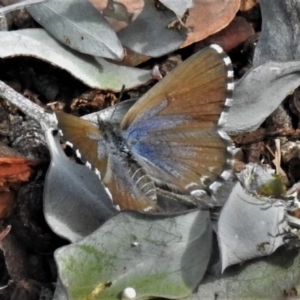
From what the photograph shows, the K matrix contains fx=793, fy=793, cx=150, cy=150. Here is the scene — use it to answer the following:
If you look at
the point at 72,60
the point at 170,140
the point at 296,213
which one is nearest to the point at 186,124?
the point at 170,140

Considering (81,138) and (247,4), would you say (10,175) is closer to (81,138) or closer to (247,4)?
(81,138)

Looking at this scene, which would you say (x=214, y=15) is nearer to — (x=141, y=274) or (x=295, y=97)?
(x=295, y=97)

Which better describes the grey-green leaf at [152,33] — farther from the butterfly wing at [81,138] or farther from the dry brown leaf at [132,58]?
the butterfly wing at [81,138]

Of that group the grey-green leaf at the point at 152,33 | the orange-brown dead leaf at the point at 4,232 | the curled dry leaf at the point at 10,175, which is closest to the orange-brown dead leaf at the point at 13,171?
Answer: the curled dry leaf at the point at 10,175

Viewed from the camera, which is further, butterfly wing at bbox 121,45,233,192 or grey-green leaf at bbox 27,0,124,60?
grey-green leaf at bbox 27,0,124,60

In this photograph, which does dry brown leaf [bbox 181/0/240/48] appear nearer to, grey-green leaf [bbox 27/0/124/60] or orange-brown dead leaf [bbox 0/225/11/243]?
grey-green leaf [bbox 27/0/124/60]

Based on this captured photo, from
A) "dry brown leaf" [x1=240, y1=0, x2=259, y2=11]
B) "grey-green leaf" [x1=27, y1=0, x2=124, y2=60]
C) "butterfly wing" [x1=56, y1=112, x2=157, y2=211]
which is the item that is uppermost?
"grey-green leaf" [x1=27, y1=0, x2=124, y2=60]

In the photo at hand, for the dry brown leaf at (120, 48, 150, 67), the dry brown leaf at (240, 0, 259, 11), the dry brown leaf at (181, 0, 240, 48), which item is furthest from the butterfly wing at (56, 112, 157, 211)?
the dry brown leaf at (240, 0, 259, 11)
